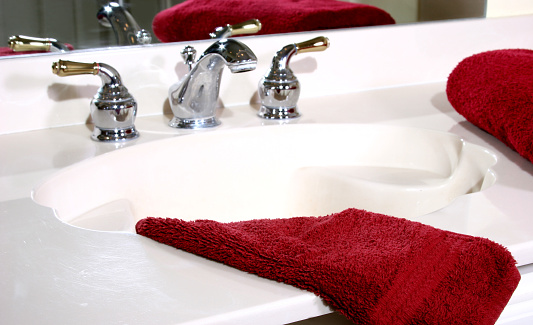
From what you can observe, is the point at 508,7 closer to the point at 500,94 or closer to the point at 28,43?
the point at 500,94

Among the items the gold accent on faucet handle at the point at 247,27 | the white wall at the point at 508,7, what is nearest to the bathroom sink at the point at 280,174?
the gold accent on faucet handle at the point at 247,27

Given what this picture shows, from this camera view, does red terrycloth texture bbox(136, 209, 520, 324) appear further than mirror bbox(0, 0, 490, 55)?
No

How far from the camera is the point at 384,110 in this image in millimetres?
959

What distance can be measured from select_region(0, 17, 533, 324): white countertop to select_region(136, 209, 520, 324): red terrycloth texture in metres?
0.01

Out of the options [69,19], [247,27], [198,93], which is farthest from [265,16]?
[69,19]

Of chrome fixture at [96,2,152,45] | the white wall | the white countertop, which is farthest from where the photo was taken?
the white wall

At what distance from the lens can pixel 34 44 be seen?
821mm

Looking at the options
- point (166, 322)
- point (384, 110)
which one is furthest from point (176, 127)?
point (166, 322)

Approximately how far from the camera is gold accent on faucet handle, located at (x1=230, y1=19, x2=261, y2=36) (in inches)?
35.2

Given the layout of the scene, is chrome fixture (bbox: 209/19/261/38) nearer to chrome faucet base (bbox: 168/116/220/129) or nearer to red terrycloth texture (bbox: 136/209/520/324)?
chrome faucet base (bbox: 168/116/220/129)

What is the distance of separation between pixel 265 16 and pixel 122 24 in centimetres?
22

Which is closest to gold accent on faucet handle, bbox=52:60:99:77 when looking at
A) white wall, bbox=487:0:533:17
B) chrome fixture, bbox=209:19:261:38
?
chrome fixture, bbox=209:19:261:38

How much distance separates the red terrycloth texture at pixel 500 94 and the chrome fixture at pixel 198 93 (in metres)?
0.34

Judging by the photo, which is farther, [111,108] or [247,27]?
[247,27]
